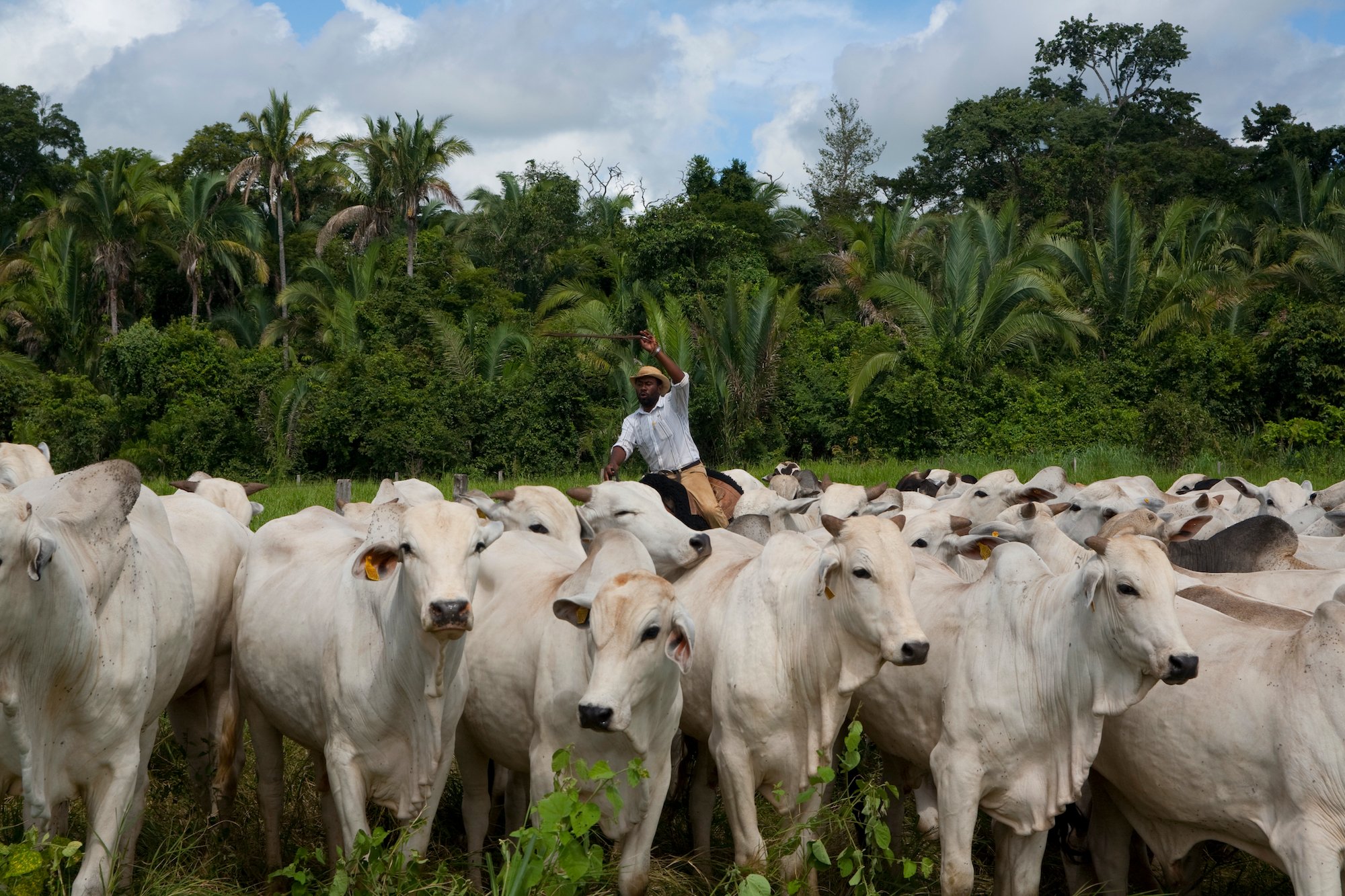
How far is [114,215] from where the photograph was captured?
3198 centimetres

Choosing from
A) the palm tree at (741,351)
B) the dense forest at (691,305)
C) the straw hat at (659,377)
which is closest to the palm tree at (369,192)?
the dense forest at (691,305)

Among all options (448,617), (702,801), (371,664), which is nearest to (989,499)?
(702,801)

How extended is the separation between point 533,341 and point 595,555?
69.7ft

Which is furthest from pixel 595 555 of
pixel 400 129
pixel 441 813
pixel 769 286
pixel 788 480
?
pixel 400 129

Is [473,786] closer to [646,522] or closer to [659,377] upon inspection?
[646,522]

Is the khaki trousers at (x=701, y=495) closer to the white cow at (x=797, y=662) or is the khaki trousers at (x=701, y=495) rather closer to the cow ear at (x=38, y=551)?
the white cow at (x=797, y=662)

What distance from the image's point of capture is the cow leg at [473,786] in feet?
17.2

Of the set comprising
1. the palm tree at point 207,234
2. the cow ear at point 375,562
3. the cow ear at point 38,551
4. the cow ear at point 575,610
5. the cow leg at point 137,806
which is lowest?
the cow leg at point 137,806

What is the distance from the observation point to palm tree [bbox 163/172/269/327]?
106 feet

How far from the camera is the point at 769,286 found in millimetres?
22188

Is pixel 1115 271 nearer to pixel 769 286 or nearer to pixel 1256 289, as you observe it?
pixel 1256 289

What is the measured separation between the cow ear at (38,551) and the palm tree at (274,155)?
31.8m

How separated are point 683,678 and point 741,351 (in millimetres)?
17760

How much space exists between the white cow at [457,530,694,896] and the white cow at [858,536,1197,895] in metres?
1.04
